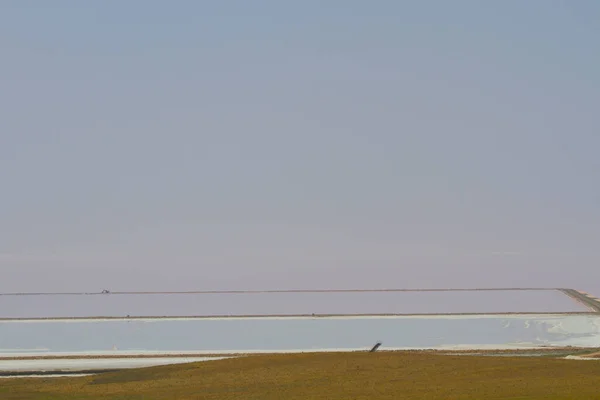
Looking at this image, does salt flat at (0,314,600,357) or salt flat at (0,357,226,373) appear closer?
salt flat at (0,357,226,373)

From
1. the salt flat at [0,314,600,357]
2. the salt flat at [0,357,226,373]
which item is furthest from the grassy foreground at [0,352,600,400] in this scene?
the salt flat at [0,314,600,357]

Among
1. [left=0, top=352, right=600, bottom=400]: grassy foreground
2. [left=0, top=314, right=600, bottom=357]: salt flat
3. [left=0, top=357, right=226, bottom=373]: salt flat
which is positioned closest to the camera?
[left=0, top=352, right=600, bottom=400]: grassy foreground

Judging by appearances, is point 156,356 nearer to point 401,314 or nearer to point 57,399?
point 57,399

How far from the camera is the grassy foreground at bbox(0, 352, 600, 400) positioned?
102 feet

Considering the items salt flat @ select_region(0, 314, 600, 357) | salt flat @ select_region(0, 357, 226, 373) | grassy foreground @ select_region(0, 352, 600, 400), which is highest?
salt flat @ select_region(0, 314, 600, 357)

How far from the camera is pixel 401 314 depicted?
348 feet

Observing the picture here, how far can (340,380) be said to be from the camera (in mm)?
34938

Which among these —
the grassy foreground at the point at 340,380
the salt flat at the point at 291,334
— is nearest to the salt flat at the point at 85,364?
the salt flat at the point at 291,334

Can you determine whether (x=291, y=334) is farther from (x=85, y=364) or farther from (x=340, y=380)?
(x=340, y=380)

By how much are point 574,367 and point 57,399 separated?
807 inches

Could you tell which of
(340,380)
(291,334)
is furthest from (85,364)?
(291,334)

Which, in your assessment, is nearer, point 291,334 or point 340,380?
point 340,380

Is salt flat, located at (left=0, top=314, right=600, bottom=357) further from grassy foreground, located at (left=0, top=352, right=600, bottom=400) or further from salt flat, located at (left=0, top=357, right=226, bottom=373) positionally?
grassy foreground, located at (left=0, top=352, right=600, bottom=400)

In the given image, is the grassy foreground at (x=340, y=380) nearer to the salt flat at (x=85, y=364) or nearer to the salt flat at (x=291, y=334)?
the salt flat at (x=85, y=364)
